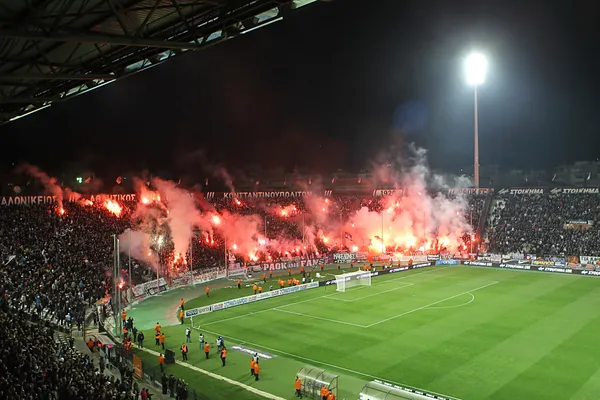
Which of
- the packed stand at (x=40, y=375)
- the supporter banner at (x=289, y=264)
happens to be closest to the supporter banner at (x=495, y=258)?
the supporter banner at (x=289, y=264)

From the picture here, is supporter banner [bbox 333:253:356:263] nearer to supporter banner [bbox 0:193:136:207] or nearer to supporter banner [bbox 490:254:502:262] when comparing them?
supporter banner [bbox 490:254:502:262]

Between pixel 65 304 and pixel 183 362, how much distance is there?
8533 millimetres

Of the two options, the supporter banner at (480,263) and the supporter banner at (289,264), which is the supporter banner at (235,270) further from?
the supporter banner at (480,263)

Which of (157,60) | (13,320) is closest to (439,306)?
(13,320)

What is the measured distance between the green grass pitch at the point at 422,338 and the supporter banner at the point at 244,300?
626mm

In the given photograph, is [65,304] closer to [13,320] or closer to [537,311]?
[13,320]

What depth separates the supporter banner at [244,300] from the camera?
1413 inches

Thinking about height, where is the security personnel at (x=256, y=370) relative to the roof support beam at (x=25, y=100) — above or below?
below

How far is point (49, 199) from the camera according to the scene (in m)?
45.6

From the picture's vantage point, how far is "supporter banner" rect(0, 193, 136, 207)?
4247 centimetres

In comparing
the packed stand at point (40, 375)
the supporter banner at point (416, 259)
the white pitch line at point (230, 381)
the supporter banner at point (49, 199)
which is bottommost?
the white pitch line at point (230, 381)

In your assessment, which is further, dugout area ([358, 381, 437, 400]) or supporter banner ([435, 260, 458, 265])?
supporter banner ([435, 260, 458, 265])

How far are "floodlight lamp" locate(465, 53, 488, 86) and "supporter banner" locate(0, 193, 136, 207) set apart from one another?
137 feet

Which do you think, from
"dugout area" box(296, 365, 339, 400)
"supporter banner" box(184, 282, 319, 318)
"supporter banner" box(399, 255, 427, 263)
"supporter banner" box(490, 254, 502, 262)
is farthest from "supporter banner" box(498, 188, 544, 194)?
"dugout area" box(296, 365, 339, 400)
